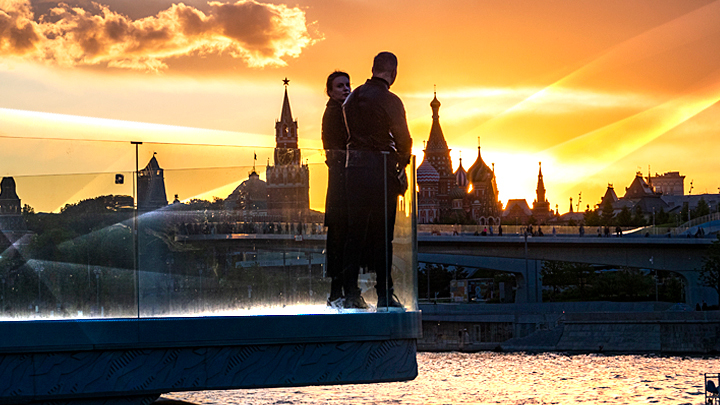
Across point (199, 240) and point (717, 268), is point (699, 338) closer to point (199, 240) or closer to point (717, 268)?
point (717, 268)

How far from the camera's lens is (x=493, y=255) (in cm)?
7119

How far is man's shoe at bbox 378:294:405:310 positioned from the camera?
44.6 ft

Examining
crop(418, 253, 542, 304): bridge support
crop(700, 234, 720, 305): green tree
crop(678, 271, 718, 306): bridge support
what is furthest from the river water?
crop(678, 271, 718, 306): bridge support

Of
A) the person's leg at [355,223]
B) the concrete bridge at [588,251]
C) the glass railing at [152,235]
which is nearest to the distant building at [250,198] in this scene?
the glass railing at [152,235]

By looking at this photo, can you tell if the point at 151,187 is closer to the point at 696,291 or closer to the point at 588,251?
the point at 588,251

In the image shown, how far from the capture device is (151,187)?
13.1 metres

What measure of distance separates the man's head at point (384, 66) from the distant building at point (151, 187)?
10.9 ft

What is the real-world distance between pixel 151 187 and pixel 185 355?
7.45 feet

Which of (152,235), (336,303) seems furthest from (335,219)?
(152,235)

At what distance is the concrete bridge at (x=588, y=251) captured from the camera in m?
68.4

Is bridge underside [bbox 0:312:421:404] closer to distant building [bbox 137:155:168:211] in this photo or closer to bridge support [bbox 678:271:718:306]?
distant building [bbox 137:155:168:211]

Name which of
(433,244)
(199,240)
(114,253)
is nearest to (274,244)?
(199,240)

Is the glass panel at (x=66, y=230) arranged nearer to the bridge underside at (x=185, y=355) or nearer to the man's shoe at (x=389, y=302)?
the bridge underside at (x=185, y=355)

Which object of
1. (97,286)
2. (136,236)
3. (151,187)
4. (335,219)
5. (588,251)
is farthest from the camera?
(588,251)
